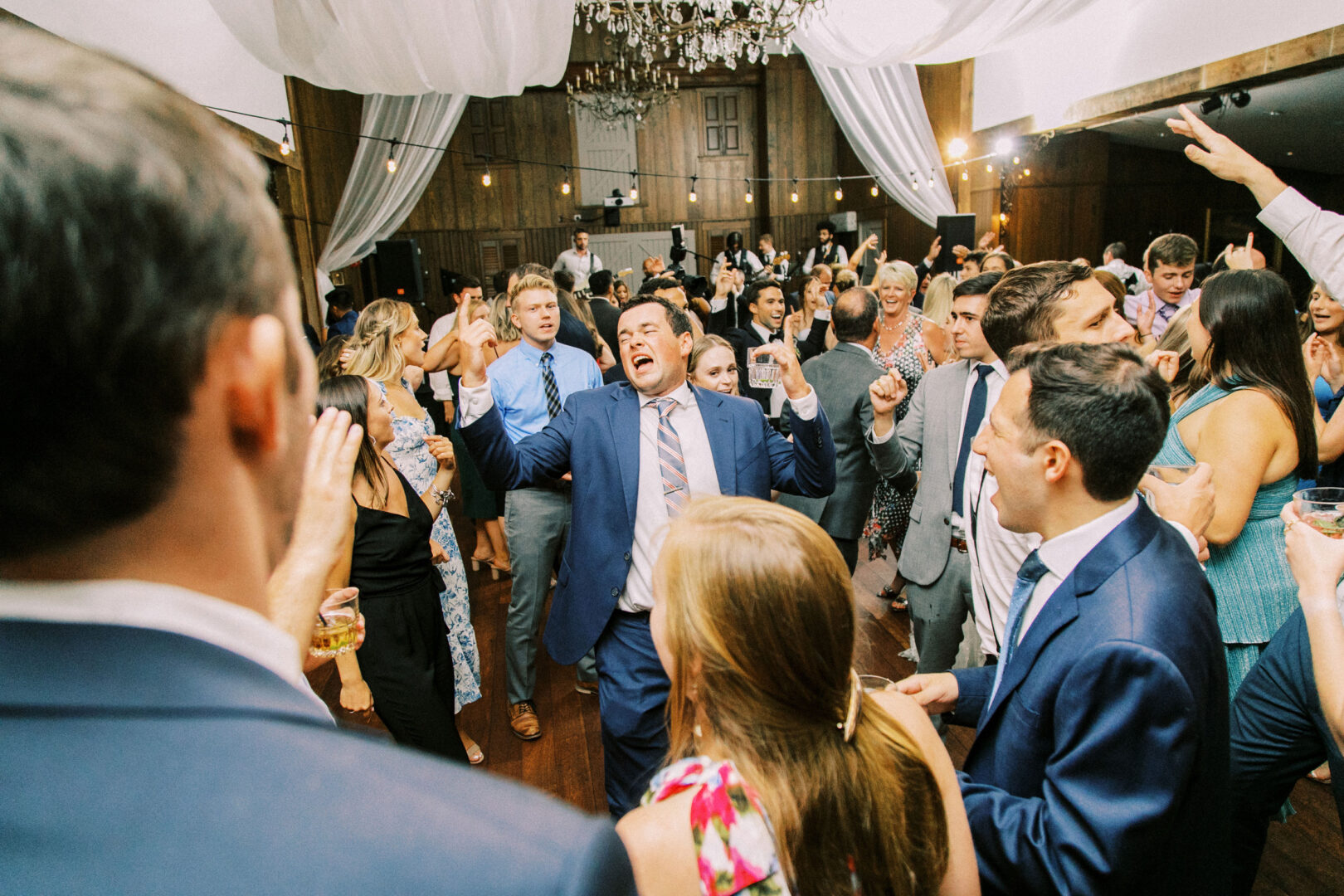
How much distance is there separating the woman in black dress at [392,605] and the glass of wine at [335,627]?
727mm

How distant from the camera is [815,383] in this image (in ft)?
10.1

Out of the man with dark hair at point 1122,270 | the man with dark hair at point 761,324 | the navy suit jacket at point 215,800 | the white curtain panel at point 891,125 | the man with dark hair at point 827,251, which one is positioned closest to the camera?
the navy suit jacket at point 215,800

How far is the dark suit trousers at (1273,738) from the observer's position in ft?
4.73

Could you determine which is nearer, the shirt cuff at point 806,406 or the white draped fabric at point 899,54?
the shirt cuff at point 806,406

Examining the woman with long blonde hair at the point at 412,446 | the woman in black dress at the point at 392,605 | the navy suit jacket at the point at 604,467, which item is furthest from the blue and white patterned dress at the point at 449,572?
the navy suit jacket at the point at 604,467

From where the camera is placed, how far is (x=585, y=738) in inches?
111

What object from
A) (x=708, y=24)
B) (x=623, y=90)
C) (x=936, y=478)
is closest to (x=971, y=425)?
(x=936, y=478)

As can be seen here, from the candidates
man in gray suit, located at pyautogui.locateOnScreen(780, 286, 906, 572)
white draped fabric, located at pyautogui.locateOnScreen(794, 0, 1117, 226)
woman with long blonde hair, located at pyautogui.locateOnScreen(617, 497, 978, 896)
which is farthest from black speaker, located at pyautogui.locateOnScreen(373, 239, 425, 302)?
woman with long blonde hair, located at pyautogui.locateOnScreen(617, 497, 978, 896)

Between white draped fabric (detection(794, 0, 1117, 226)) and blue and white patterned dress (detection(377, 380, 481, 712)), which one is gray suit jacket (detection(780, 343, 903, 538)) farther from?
white draped fabric (detection(794, 0, 1117, 226))

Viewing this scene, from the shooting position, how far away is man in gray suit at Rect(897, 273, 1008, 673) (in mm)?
2256

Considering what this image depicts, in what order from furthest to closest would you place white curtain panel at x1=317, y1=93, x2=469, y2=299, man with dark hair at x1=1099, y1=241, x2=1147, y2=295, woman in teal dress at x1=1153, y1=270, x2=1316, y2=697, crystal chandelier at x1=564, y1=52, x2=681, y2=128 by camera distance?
crystal chandelier at x1=564, y1=52, x2=681, y2=128 < white curtain panel at x1=317, y1=93, x2=469, y2=299 < man with dark hair at x1=1099, y1=241, x2=1147, y2=295 < woman in teal dress at x1=1153, y1=270, x2=1316, y2=697

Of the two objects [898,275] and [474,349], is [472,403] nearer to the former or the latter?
[474,349]

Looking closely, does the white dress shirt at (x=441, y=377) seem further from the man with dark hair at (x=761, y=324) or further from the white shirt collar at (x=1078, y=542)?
the white shirt collar at (x=1078, y=542)

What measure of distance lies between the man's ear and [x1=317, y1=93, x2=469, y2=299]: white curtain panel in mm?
7186
